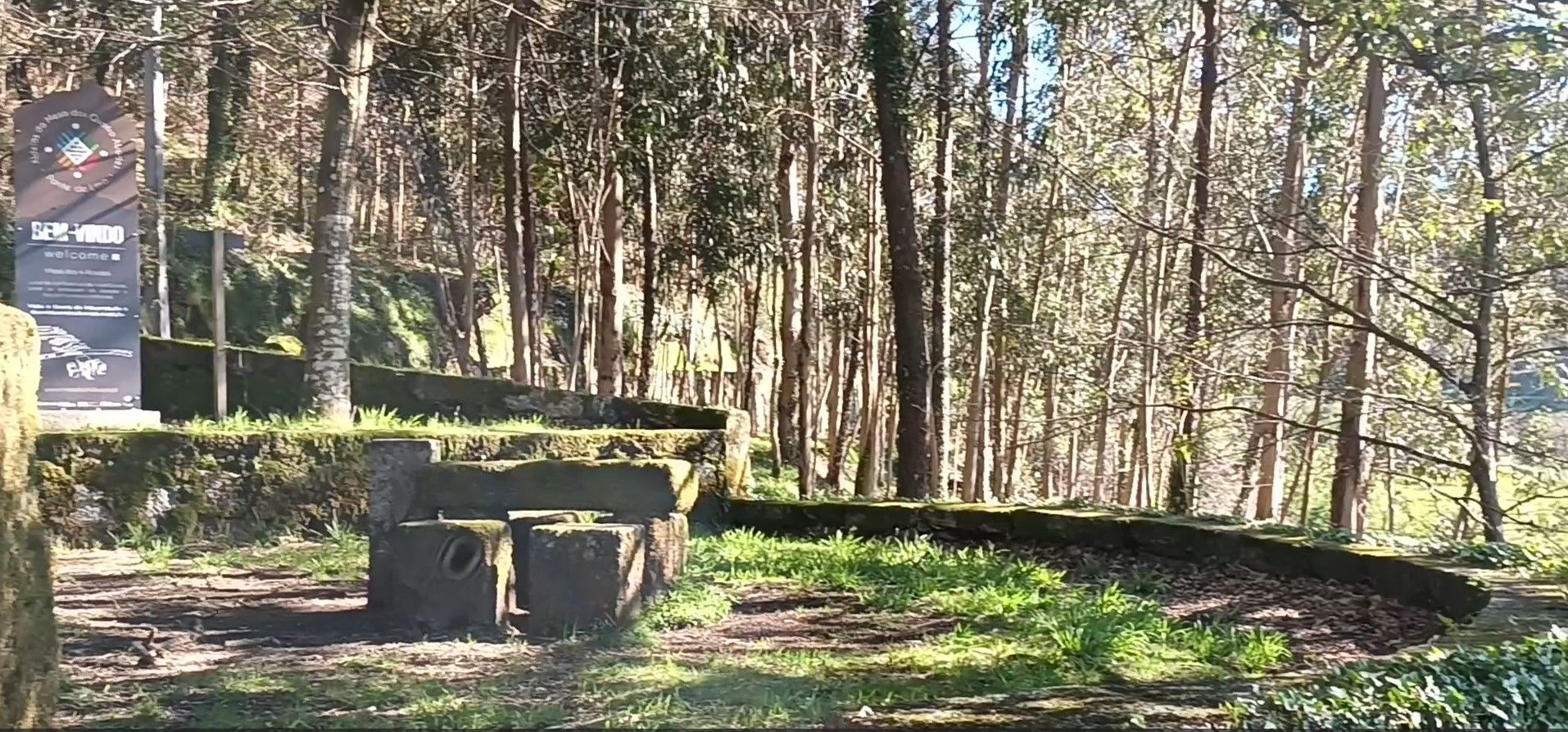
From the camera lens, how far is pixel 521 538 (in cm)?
668

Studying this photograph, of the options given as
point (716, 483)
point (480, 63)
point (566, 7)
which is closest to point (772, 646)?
point (716, 483)

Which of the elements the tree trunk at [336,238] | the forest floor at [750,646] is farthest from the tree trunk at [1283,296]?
the tree trunk at [336,238]

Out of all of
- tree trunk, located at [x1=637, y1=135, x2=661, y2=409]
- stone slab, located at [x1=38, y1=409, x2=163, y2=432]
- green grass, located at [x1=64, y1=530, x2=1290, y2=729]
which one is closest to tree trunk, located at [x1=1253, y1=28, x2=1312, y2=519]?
green grass, located at [x1=64, y1=530, x2=1290, y2=729]

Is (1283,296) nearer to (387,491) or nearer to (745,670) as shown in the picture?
(745,670)

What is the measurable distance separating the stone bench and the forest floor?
0.64 ft

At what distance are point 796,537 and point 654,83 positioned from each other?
34.6ft

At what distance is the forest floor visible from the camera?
4785mm

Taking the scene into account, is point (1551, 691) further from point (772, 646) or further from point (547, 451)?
point (547, 451)

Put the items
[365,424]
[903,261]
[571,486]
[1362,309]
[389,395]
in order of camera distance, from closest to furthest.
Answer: [571,486] → [365,424] → [903,261] → [1362,309] → [389,395]

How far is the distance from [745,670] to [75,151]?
328 inches

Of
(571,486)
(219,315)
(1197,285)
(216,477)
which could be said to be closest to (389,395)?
(219,315)

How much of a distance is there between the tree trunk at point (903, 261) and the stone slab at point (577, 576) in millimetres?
6194

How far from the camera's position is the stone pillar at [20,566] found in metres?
3.80

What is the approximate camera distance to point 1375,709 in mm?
3857
